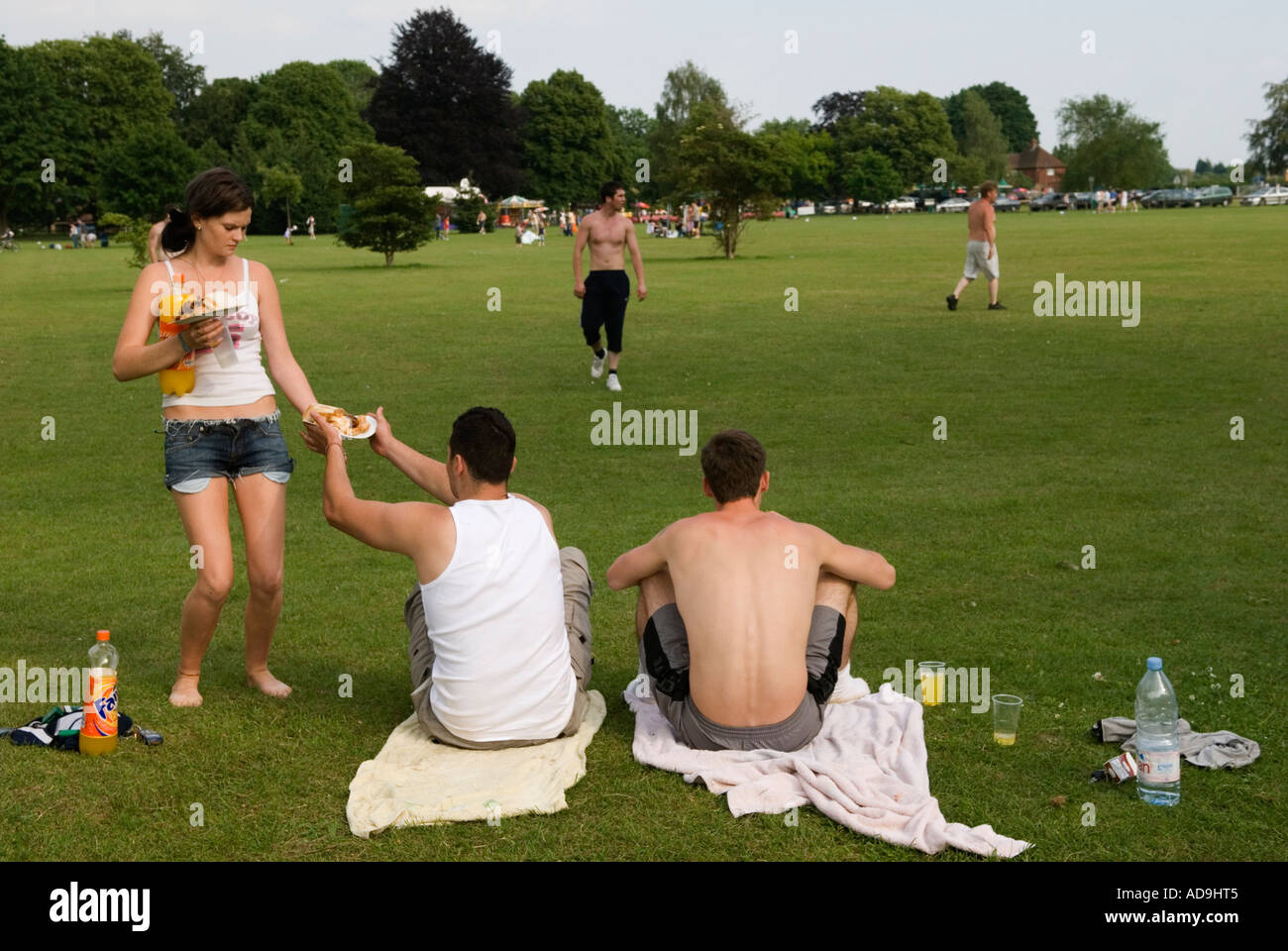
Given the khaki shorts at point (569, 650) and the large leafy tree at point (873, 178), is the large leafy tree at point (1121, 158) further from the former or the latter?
the khaki shorts at point (569, 650)

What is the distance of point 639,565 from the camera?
560 centimetres

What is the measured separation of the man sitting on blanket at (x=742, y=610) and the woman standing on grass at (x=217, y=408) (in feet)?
5.49

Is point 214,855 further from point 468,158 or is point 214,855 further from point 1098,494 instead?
point 468,158

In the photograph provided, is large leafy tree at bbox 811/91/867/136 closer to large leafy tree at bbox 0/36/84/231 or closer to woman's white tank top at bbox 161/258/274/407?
large leafy tree at bbox 0/36/84/231

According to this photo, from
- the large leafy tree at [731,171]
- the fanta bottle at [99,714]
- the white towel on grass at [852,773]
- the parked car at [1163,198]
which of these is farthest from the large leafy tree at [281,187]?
the white towel on grass at [852,773]

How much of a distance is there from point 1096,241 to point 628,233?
31.7 metres

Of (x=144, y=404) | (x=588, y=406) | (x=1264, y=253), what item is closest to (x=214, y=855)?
(x=588, y=406)

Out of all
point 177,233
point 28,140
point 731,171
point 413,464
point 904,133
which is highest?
point 904,133

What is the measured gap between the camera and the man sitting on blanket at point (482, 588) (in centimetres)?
526

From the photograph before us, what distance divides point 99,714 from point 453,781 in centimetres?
154

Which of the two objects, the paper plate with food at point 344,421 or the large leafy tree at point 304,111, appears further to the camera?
the large leafy tree at point 304,111

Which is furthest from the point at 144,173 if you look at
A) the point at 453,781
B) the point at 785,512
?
the point at 453,781

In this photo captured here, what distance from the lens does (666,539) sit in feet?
18.0

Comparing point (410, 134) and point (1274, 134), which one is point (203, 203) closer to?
point (410, 134)
